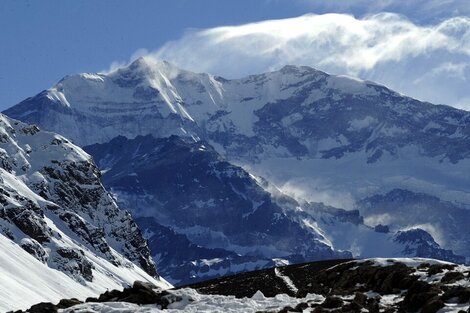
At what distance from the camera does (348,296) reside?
49.2m

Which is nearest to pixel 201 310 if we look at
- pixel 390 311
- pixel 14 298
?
pixel 390 311

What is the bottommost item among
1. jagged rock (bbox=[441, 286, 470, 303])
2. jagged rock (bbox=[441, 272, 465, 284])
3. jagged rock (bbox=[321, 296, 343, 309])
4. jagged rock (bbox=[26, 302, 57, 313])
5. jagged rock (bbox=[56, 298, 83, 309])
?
jagged rock (bbox=[26, 302, 57, 313])

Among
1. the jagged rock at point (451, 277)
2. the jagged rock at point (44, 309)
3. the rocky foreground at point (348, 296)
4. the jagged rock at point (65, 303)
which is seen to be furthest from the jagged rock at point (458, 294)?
the jagged rock at point (65, 303)

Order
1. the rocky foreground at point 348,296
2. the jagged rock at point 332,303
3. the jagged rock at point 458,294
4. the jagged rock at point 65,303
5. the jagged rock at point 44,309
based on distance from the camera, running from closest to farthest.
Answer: the jagged rock at point 458,294 < the rocky foreground at point 348,296 < the jagged rock at point 332,303 < the jagged rock at point 44,309 < the jagged rock at point 65,303

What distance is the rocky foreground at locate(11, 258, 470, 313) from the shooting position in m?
44.3

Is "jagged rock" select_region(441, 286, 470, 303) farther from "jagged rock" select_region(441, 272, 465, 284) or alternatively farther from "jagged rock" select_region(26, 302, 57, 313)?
"jagged rock" select_region(26, 302, 57, 313)

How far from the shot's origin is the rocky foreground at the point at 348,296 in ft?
145

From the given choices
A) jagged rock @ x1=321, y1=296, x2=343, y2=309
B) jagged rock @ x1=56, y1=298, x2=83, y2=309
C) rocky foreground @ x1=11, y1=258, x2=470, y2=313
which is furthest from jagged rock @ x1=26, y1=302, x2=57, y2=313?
jagged rock @ x1=321, y1=296, x2=343, y2=309

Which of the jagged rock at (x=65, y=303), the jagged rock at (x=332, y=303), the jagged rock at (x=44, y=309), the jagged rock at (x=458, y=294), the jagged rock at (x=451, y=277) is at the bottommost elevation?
the jagged rock at (x=44, y=309)

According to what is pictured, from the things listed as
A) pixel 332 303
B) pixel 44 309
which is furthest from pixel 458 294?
pixel 44 309

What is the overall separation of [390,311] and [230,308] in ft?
26.0

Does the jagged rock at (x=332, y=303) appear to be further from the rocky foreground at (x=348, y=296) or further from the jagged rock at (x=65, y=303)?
the jagged rock at (x=65, y=303)

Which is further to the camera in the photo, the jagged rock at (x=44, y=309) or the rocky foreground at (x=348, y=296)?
the jagged rock at (x=44, y=309)

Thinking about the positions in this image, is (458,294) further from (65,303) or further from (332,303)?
(65,303)
